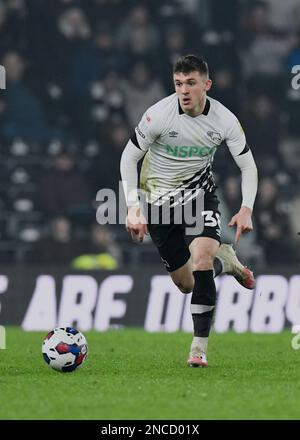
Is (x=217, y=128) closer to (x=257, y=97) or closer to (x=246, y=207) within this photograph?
(x=246, y=207)

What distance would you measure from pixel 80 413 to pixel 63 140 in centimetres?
1147

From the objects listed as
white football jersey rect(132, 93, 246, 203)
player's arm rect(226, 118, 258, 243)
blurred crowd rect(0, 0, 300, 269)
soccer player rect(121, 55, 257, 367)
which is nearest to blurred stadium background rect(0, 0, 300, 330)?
blurred crowd rect(0, 0, 300, 269)

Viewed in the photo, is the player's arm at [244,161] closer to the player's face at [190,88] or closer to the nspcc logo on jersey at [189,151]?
the nspcc logo on jersey at [189,151]

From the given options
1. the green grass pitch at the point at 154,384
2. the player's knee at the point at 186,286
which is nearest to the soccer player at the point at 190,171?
the player's knee at the point at 186,286

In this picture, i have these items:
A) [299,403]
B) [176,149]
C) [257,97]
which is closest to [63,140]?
[257,97]

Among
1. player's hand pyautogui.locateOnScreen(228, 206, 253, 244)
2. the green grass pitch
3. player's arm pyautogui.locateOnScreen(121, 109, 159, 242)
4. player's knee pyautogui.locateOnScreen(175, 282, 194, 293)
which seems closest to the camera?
the green grass pitch

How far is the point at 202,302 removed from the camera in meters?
8.86

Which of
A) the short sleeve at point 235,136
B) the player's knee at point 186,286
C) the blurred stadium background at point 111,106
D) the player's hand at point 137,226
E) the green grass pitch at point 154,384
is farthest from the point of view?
the blurred stadium background at point 111,106

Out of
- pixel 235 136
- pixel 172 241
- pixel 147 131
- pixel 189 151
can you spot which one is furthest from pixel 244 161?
pixel 172 241

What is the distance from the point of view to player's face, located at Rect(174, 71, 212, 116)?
8.77 m

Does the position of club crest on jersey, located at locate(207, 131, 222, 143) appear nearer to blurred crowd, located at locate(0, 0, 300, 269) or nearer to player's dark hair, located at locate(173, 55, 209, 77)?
player's dark hair, located at locate(173, 55, 209, 77)

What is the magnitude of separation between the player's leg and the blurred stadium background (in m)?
6.41

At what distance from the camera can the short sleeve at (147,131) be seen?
29.5 ft

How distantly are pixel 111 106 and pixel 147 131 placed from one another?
343 inches
